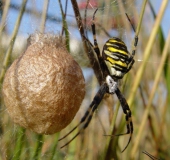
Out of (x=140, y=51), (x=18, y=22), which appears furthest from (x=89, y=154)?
(x=18, y=22)

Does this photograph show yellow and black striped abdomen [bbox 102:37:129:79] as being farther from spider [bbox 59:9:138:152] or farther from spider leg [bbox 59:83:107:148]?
spider leg [bbox 59:83:107:148]

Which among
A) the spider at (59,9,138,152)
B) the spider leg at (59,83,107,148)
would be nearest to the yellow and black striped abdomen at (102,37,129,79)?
the spider at (59,9,138,152)

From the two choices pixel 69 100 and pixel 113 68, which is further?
pixel 113 68

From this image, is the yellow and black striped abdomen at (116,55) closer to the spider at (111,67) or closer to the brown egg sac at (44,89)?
the spider at (111,67)

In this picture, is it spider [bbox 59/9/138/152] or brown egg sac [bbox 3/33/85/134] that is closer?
brown egg sac [bbox 3/33/85/134]

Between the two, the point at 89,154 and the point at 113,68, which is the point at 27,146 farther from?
the point at 89,154
